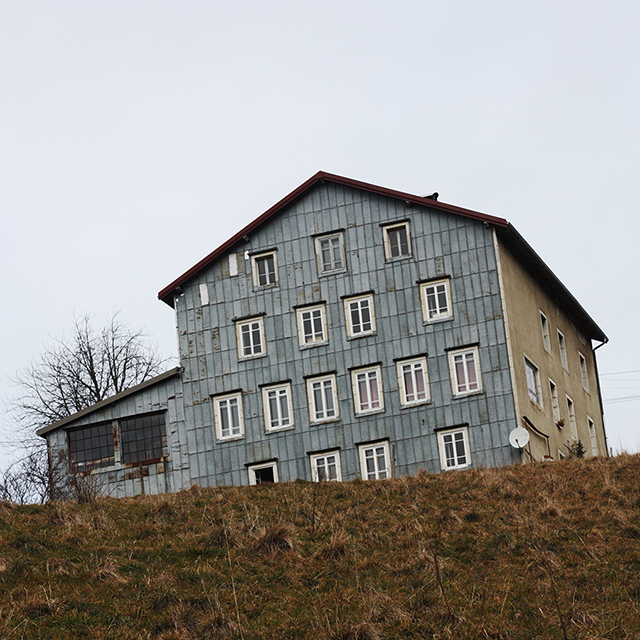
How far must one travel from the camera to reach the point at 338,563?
56.5 feet

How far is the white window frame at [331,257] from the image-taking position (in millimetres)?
40125

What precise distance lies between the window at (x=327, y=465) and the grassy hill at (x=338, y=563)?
13.6 m

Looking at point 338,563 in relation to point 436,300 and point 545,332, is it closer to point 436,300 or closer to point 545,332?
point 436,300

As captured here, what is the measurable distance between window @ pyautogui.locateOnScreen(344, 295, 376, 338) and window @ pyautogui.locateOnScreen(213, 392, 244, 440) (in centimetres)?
488

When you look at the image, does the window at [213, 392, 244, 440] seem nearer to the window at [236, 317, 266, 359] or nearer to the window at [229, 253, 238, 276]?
the window at [236, 317, 266, 359]

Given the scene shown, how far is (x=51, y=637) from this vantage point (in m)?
13.4

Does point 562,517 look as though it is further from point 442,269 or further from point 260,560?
point 442,269

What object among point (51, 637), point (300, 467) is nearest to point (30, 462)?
point (300, 467)

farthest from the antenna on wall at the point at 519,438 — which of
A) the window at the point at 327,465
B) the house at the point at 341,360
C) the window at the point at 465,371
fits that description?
the window at the point at 327,465

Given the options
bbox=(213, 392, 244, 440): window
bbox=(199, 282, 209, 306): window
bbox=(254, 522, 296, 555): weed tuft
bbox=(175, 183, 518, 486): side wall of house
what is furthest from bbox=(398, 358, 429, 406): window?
bbox=(254, 522, 296, 555): weed tuft

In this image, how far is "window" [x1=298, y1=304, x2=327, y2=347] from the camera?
130ft

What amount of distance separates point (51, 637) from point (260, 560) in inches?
189

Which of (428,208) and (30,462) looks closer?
(428,208)

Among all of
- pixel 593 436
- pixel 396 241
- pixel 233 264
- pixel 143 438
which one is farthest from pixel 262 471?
pixel 593 436
